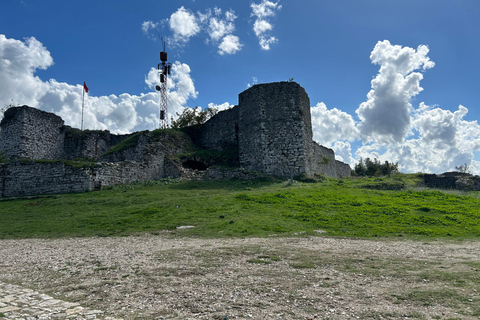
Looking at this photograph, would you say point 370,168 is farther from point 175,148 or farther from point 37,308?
point 37,308

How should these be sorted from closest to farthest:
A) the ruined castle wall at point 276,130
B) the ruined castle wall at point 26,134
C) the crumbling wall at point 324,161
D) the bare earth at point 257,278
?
the bare earth at point 257,278 < the ruined castle wall at point 276,130 < the ruined castle wall at point 26,134 < the crumbling wall at point 324,161

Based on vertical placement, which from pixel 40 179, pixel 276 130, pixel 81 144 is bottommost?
pixel 40 179

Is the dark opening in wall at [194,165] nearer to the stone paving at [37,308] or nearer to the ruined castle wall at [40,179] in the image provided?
the ruined castle wall at [40,179]

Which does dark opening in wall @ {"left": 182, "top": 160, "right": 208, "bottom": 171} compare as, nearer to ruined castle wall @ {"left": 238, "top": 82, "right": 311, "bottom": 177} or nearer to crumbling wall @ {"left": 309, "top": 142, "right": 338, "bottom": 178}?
ruined castle wall @ {"left": 238, "top": 82, "right": 311, "bottom": 177}

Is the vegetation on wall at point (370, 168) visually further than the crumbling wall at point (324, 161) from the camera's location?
Yes

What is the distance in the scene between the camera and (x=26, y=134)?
2983 centimetres

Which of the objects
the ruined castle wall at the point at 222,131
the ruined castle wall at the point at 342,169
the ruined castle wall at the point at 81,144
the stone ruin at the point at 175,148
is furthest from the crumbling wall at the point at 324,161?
the ruined castle wall at the point at 81,144

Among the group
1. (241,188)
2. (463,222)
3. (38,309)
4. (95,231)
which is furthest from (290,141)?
(38,309)

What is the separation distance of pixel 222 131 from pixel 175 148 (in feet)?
17.6

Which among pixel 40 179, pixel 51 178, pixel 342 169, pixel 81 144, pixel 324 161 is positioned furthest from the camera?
pixel 342 169

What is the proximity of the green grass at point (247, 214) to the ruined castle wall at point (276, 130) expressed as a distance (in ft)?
21.6

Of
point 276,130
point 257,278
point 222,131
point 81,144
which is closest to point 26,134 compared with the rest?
point 81,144

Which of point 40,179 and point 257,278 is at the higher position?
point 40,179

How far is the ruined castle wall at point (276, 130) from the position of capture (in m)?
27.7
